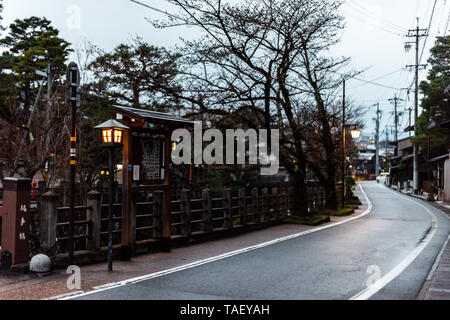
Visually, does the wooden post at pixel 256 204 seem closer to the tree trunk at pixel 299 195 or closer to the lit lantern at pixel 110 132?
the tree trunk at pixel 299 195

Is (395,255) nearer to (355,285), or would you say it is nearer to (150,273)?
(355,285)

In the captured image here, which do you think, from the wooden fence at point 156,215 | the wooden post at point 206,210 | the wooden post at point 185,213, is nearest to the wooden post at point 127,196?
the wooden fence at point 156,215

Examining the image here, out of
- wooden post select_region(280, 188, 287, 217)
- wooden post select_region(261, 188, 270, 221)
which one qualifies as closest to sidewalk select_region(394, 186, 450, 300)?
wooden post select_region(261, 188, 270, 221)

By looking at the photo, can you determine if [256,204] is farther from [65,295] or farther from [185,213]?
[65,295]

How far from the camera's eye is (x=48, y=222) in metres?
8.27

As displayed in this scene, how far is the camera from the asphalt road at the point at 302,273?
6804 mm

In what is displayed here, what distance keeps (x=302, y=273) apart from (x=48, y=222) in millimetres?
5355

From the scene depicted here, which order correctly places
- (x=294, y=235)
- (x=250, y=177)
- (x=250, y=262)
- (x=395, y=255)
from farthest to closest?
1. (x=250, y=177)
2. (x=294, y=235)
3. (x=395, y=255)
4. (x=250, y=262)

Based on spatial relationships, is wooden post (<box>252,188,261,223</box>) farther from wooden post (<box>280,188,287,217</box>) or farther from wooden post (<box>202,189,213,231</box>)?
wooden post (<box>202,189,213,231</box>)

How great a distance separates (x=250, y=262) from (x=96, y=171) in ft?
53.5

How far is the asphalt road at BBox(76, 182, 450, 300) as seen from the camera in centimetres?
680

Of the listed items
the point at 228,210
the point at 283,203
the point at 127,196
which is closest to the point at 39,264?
the point at 127,196
